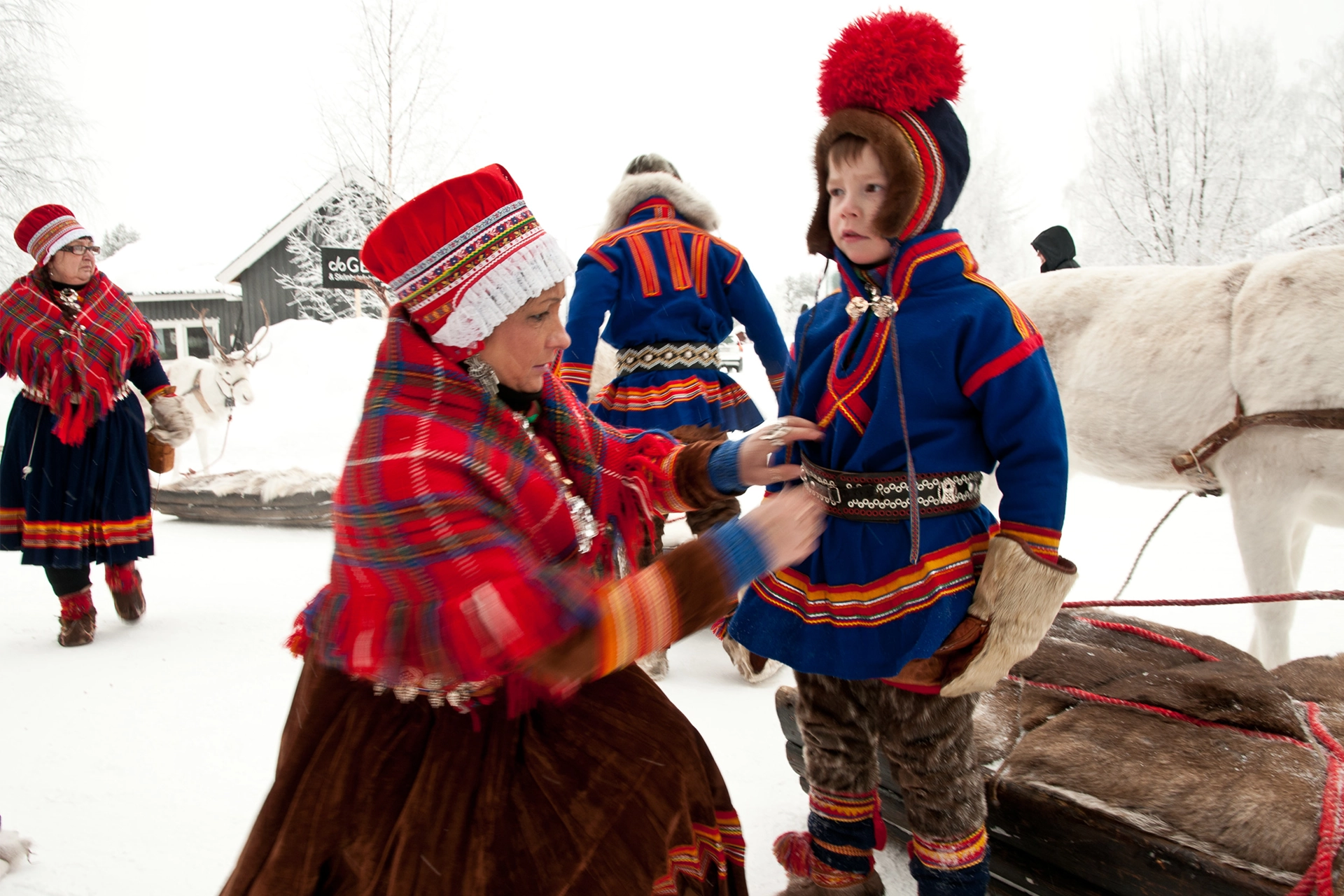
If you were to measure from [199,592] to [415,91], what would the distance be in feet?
47.3

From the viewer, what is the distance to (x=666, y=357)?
11.3 ft

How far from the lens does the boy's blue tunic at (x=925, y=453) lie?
1552 millimetres

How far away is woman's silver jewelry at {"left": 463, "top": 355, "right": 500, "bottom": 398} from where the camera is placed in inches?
58.4

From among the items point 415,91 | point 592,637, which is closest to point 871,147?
point 592,637

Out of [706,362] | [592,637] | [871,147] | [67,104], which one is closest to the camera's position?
[592,637]

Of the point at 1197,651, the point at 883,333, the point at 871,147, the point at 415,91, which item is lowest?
the point at 1197,651

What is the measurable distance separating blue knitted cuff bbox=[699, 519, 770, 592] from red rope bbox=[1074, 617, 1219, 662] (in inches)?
66.0

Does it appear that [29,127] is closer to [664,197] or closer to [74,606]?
[74,606]

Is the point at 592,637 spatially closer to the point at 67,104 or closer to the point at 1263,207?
the point at 67,104

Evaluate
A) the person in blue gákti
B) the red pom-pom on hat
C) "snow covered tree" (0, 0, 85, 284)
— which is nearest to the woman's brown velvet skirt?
the red pom-pom on hat

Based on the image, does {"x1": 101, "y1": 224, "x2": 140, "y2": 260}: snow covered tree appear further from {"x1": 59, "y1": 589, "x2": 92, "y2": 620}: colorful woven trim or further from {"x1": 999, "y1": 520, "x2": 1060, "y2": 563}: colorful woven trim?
{"x1": 999, "y1": 520, "x2": 1060, "y2": 563}: colorful woven trim

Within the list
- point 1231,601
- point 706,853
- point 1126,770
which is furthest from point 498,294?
point 1231,601

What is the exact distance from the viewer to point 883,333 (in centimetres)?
168

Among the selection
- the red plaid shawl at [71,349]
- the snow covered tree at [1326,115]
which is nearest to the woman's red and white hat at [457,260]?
the red plaid shawl at [71,349]
